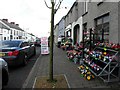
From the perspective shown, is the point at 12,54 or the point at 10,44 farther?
the point at 10,44

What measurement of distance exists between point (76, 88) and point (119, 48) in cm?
214

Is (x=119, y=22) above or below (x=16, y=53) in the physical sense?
above

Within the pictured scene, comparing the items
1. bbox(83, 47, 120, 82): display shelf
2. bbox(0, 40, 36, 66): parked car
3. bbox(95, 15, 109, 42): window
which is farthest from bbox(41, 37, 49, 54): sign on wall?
bbox(83, 47, 120, 82): display shelf

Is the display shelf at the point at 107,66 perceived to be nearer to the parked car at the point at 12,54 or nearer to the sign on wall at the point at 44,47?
the parked car at the point at 12,54

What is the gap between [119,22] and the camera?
8625mm

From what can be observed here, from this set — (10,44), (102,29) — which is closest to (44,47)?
(10,44)

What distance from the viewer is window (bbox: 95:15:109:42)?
10750mm

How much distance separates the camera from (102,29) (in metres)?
10.9

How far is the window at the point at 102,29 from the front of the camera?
10.8 metres

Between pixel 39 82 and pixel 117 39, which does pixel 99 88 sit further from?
pixel 117 39

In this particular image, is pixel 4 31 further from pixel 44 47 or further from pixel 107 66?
pixel 107 66

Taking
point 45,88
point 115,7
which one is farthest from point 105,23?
point 45,88

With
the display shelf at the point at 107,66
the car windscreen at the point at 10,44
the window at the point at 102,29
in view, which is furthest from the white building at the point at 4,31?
the display shelf at the point at 107,66

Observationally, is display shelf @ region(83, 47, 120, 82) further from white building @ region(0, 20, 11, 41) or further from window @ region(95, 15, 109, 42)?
white building @ region(0, 20, 11, 41)
